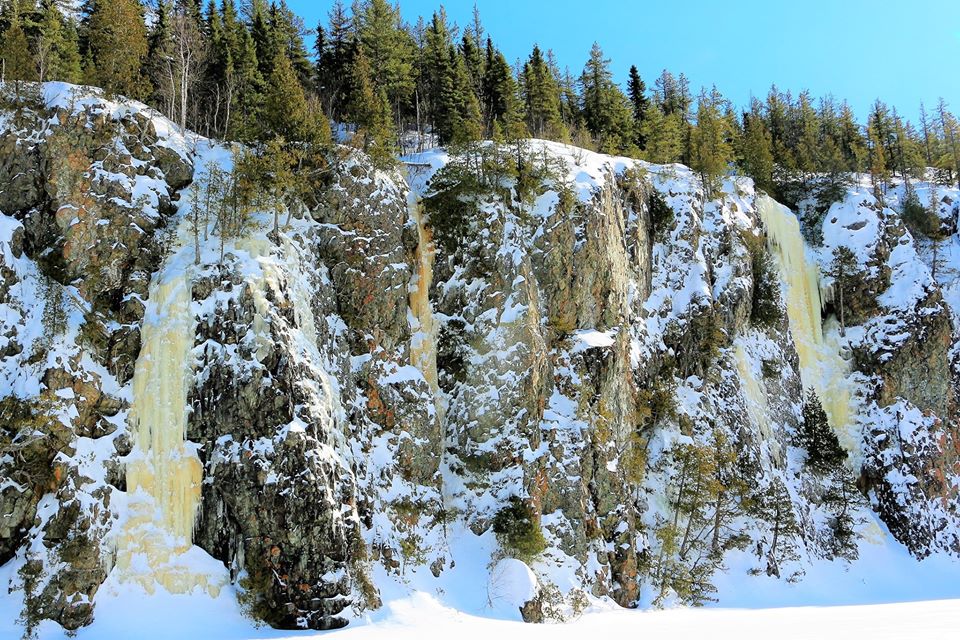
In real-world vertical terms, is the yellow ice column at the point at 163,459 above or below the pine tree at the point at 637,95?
below

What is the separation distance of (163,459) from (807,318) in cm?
4032

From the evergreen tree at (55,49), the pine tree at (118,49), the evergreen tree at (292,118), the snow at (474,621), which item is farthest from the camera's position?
the evergreen tree at (55,49)

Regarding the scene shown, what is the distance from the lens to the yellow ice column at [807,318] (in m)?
44.6

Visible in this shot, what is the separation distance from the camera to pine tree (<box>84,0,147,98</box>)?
116 feet

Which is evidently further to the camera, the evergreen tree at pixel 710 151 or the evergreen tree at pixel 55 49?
Answer: the evergreen tree at pixel 710 151

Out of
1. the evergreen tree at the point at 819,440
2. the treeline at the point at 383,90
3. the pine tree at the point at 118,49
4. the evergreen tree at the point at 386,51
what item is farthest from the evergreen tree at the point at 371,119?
the evergreen tree at the point at 819,440

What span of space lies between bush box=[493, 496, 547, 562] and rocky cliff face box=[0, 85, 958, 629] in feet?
0.42

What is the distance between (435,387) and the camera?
33.8 meters

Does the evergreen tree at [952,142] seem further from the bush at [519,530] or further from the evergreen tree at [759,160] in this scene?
the bush at [519,530]

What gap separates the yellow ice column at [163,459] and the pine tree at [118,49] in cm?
1330

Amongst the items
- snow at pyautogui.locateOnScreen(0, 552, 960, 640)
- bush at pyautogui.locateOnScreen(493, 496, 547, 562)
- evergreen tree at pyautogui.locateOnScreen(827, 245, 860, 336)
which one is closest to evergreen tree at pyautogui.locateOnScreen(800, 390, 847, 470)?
evergreen tree at pyautogui.locateOnScreen(827, 245, 860, 336)

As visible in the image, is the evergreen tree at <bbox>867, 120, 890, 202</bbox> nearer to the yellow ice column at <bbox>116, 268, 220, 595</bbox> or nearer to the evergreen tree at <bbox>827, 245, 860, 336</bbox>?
the evergreen tree at <bbox>827, 245, 860, 336</bbox>

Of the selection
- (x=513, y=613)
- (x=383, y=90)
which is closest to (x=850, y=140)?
(x=383, y=90)

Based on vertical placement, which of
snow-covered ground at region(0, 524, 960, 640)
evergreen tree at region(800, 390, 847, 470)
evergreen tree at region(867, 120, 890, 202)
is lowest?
snow-covered ground at region(0, 524, 960, 640)
